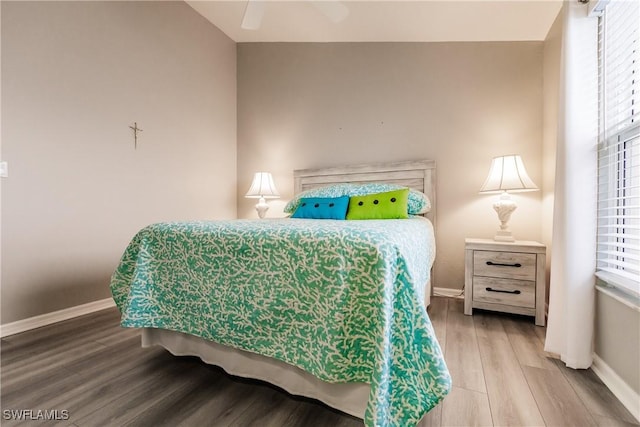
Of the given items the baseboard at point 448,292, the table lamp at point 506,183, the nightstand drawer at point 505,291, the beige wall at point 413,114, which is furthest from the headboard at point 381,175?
the nightstand drawer at point 505,291

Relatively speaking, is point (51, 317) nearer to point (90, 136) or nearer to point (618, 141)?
point (90, 136)

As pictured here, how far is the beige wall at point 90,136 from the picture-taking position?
1.90 metres

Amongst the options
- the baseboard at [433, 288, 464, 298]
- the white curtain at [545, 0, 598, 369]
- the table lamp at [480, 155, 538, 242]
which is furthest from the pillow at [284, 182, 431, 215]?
the white curtain at [545, 0, 598, 369]

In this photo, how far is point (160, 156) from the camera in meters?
2.79

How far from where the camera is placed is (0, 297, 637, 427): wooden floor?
3.71 ft

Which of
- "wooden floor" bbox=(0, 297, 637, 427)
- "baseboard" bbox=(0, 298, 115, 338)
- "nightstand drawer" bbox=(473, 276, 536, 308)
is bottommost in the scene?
"wooden floor" bbox=(0, 297, 637, 427)

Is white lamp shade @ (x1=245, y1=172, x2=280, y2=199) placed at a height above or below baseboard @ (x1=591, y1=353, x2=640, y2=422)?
above

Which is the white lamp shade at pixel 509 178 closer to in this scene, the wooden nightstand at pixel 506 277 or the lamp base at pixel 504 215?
the lamp base at pixel 504 215

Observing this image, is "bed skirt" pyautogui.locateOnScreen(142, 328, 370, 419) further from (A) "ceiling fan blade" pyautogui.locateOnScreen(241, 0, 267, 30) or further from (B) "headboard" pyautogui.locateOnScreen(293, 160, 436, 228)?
(A) "ceiling fan blade" pyautogui.locateOnScreen(241, 0, 267, 30)

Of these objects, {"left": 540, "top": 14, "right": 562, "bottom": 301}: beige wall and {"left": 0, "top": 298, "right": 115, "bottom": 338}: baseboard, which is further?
{"left": 540, "top": 14, "right": 562, "bottom": 301}: beige wall

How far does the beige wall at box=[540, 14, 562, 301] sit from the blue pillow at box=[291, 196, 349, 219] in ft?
5.41

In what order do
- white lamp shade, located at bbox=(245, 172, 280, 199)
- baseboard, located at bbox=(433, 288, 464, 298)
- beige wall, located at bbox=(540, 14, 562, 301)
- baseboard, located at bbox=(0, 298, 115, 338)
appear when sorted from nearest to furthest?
baseboard, located at bbox=(0, 298, 115, 338), beige wall, located at bbox=(540, 14, 562, 301), baseboard, located at bbox=(433, 288, 464, 298), white lamp shade, located at bbox=(245, 172, 280, 199)

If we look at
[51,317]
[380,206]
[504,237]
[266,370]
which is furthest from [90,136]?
[504,237]

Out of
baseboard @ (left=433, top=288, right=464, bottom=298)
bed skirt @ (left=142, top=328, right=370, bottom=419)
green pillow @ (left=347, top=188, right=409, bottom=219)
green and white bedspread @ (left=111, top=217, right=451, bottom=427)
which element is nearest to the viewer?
green and white bedspread @ (left=111, top=217, right=451, bottom=427)
